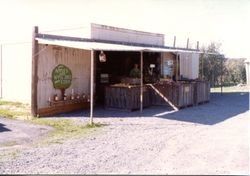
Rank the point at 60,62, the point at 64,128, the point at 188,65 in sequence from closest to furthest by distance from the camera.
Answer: the point at 64,128, the point at 60,62, the point at 188,65

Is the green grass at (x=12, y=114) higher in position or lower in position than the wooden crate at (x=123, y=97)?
lower

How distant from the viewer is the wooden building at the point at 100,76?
14.3 meters

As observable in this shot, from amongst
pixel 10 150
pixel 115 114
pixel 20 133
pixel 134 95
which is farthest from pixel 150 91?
pixel 10 150

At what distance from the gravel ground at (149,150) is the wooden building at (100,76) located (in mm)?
1854

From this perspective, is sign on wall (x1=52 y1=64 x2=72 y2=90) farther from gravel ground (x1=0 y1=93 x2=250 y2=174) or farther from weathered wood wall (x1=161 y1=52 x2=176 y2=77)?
weathered wood wall (x1=161 y1=52 x2=176 y2=77)

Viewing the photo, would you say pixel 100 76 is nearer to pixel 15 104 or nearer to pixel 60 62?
pixel 60 62

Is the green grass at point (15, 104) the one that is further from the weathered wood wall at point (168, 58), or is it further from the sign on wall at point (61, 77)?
the weathered wood wall at point (168, 58)

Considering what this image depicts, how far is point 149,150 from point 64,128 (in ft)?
12.6

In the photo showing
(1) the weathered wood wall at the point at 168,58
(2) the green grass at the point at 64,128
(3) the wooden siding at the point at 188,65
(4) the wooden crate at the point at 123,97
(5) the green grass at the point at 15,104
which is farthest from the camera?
(3) the wooden siding at the point at 188,65

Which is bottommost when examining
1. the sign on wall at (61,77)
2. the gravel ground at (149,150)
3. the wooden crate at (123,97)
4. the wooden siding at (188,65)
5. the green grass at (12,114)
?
the gravel ground at (149,150)

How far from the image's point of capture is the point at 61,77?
15.5 m

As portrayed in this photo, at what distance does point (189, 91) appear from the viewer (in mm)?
17844

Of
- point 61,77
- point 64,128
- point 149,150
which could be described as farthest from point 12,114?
point 149,150

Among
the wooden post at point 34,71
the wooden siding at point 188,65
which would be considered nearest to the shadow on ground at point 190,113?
the wooden post at point 34,71
